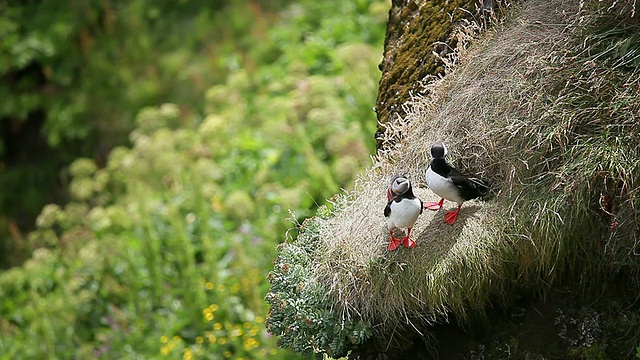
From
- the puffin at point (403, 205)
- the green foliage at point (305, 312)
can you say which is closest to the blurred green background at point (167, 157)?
the green foliage at point (305, 312)

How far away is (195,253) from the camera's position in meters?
6.53

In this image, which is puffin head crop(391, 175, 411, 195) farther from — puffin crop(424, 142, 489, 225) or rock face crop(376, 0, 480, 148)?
rock face crop(376, 0, 480, 148)

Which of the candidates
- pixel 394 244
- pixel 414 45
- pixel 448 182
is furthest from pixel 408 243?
pixel 414 45

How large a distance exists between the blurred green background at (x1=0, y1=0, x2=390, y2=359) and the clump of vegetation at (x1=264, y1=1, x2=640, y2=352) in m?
0.79

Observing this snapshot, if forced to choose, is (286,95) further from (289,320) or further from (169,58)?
(289,320)

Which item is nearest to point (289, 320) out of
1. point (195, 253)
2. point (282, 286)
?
point (282, 286)

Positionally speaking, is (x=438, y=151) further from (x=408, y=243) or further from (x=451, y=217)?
(x=408, y=243)

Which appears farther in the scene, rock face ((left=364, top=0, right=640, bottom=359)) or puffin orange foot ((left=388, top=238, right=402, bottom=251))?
puffin orange foot ((left=388, top=238, right=402, bottom=251))

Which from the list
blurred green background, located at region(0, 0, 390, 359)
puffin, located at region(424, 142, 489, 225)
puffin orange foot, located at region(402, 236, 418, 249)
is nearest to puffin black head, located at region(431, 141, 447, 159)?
puffin, located at region(424, 142, 489, 225)

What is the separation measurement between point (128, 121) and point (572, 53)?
7.20 m

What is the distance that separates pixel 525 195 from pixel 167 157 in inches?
157

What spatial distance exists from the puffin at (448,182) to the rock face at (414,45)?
69 cm

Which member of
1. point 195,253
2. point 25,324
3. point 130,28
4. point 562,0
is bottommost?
point 562,0

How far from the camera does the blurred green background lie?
19.4 ft
